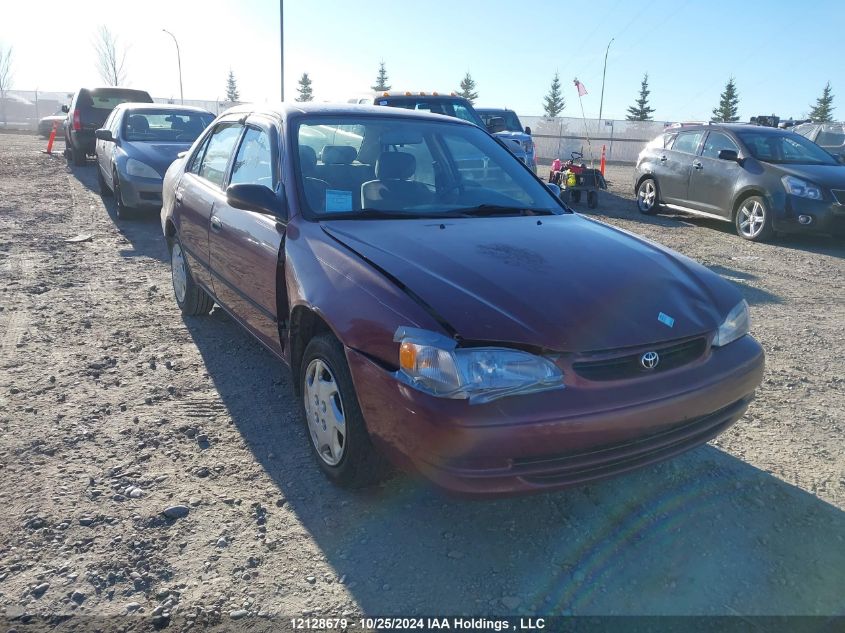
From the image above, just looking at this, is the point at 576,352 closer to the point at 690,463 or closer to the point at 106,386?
the point at 690,463

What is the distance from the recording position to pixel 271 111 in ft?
13.4

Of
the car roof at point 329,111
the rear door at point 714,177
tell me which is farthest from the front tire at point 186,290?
the rear door at point 714,177

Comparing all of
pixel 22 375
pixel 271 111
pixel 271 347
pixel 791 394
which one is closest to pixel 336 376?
pixel 271 347

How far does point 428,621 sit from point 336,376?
1021 mm

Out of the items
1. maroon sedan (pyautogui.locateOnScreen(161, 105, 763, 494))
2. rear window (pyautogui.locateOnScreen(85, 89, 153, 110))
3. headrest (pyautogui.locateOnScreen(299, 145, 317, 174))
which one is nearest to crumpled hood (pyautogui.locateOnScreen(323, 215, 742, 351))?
maroon sedan (pyautogui.locateOnScreen(161, 105, 763, 494))

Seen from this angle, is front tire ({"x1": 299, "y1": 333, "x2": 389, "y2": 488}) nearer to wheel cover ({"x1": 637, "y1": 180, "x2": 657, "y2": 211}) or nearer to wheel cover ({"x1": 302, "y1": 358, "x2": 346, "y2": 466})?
wheel cover ({"x1": 302, "y1": 358, "x2": 346, "y2": 466})

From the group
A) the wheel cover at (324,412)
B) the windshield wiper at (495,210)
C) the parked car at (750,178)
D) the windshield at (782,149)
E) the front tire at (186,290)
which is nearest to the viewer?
the wheel cover at (324,412)

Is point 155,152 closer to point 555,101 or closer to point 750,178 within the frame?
point 750,178

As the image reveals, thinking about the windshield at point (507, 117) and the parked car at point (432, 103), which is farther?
the windshield at point (507, 117)

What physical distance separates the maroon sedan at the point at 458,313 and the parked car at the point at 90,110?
14285mm

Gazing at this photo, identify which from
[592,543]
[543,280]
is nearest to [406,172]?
[543,280]

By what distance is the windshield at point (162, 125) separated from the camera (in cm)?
1038

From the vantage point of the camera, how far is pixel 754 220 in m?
9.90

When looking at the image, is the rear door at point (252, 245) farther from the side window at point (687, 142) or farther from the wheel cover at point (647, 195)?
the wheel cover at point (647, 195)
